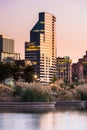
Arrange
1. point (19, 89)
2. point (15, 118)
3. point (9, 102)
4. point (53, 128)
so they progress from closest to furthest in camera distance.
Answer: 1. point (53, 128)
2. point (15, 118)
3. point (9, 102)
4. point (19, 89)

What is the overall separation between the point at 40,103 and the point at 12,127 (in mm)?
21041

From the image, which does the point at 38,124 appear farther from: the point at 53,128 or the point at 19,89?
the point at 19,89

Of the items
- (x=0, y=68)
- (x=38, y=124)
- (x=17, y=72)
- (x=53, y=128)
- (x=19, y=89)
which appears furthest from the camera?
(x=17, y=72)

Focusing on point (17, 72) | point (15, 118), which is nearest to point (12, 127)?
point (15, 118)

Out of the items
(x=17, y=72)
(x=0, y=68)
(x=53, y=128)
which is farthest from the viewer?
(x=17, y=72)

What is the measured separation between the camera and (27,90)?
50875 mm

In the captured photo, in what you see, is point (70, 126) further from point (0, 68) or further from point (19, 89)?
point (0, 68)

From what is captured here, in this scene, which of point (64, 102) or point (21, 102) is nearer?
point (21, 102)

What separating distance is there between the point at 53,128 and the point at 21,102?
2148cm

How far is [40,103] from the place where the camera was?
49656 millimetres

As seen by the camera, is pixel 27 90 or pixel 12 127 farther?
pixel 27 90

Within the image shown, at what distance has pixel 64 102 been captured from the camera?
5538cm

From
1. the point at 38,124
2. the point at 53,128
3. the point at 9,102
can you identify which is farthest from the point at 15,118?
the point at 9,102

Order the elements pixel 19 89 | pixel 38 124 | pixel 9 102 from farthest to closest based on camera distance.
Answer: pixel 19 89
pixel 9 102
pixel 38 124
